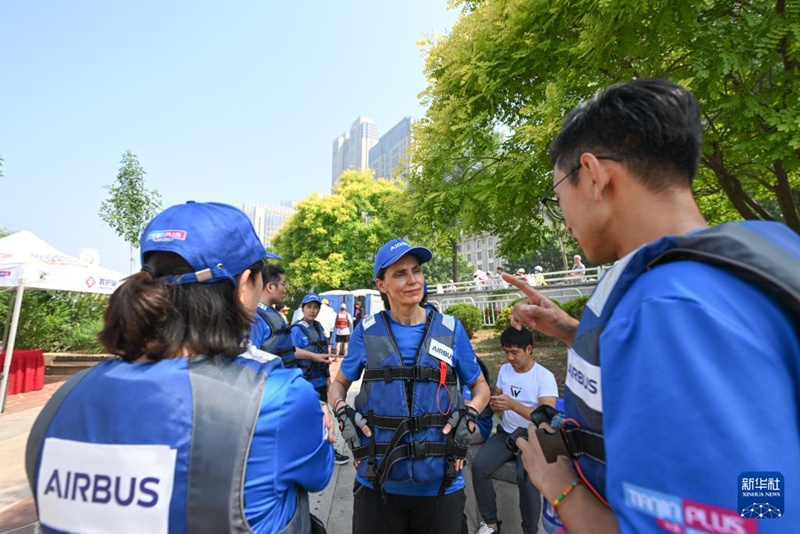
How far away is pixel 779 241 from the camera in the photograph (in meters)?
0.71

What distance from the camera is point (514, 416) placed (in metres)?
3.94

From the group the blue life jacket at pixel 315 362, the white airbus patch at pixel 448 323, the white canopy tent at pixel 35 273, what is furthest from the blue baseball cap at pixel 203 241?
the white canopy tent at pixel 35 273

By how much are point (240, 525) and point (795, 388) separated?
4.14 ft

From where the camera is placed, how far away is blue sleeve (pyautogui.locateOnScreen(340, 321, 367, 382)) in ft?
8.85

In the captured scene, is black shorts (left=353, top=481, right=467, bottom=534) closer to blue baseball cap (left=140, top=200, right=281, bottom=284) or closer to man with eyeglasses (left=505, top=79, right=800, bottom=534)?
man with eyeglasses (left=505, top=79, right=800, bottom=534)

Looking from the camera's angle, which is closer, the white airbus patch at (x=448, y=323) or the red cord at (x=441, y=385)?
the red cord at (x=441, y=385)

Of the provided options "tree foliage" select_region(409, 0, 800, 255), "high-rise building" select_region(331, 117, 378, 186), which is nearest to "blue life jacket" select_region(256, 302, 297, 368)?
"tree foliage" select_region(409, 0, 800, 255)

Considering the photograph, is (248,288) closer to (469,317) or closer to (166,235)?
(166,235)

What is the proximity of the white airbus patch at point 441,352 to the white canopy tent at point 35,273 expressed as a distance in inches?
259

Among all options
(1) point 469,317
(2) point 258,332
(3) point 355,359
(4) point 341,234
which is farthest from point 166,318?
(4) point 341,234

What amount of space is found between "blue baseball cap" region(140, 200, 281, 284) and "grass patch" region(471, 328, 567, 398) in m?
6.54

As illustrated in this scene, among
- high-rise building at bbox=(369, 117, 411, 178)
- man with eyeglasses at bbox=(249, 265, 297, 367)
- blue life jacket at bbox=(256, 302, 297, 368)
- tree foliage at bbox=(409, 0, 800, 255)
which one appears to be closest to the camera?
tree foliage at bbox=(409, 0, 800, 255)

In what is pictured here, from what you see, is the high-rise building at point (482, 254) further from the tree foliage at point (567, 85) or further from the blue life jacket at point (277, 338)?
the blue life jacket at point (277, 338)

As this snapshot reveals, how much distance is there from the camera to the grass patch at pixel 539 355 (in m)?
7.94
